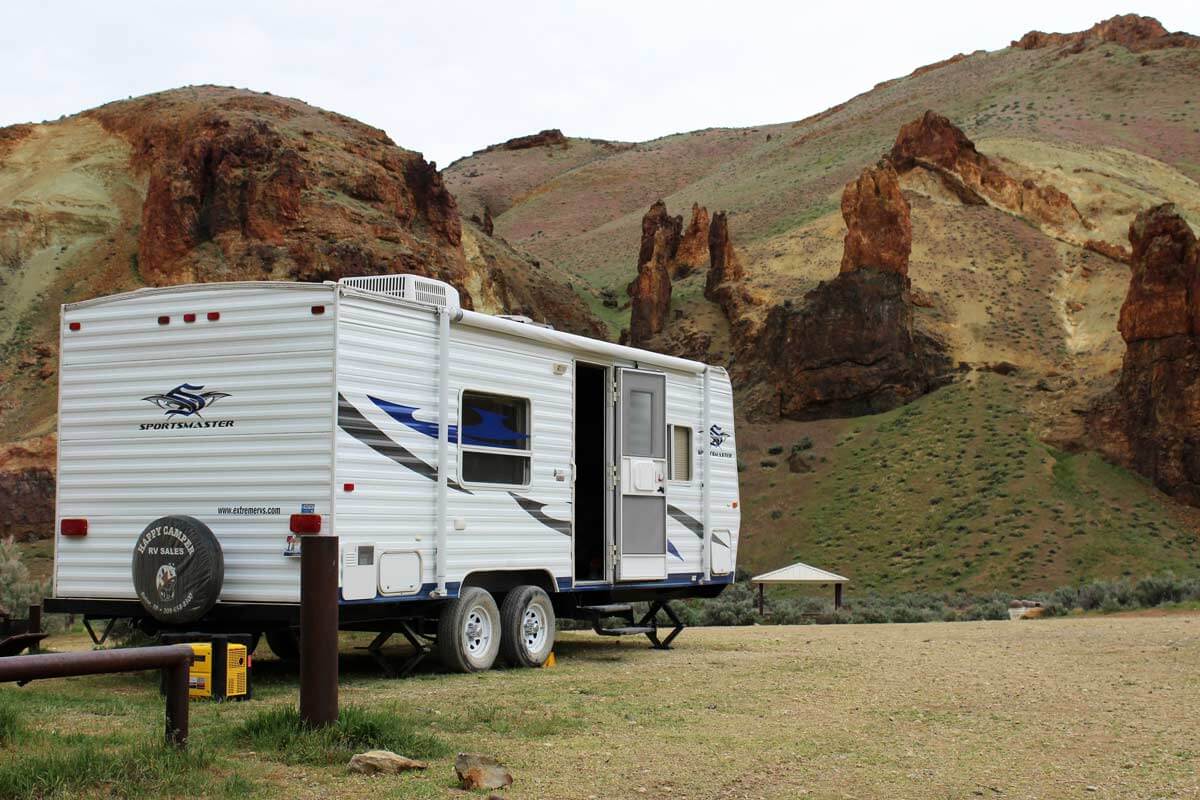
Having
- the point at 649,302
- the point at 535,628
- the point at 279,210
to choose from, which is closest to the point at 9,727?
the point at 535,628

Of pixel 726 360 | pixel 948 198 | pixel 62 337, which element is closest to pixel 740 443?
pixel 726 360

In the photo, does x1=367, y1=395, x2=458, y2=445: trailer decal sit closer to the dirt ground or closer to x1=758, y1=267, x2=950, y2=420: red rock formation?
the dirt ground

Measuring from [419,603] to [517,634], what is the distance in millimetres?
1308

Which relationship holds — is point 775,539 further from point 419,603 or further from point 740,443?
point 419,603

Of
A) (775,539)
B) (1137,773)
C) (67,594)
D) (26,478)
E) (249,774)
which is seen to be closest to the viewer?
(249,774)

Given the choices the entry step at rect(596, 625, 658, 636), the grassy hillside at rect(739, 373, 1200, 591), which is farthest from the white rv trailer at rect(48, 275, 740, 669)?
the grassy hillside at rect(739, 373, 1200, 591)

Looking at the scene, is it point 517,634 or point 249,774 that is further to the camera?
point 517,634

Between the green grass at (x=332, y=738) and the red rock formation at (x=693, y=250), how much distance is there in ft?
234

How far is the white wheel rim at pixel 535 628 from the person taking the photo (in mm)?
13070

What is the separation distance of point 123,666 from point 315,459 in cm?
439

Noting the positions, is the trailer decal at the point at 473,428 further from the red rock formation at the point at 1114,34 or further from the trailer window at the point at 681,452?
the red rock formation at the point at 1114,34

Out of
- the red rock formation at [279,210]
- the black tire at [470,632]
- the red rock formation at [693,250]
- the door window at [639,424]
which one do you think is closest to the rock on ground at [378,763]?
the black tire at [470,632]

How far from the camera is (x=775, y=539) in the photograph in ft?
157

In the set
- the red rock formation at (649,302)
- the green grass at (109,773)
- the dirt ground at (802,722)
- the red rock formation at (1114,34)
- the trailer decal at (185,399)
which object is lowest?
the dirt ground at (802,722)
